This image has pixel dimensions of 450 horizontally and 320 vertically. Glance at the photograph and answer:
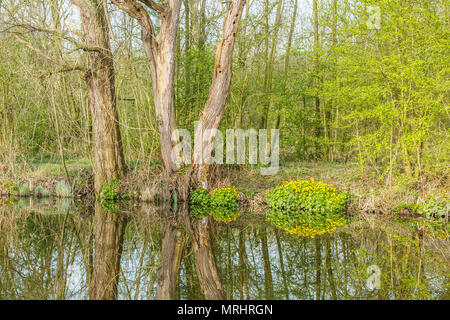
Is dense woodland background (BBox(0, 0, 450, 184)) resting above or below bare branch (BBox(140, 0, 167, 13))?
below

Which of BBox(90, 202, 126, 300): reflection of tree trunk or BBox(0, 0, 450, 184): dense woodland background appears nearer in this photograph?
BBox(90, 202, 126, 300): reflection of tree trunk

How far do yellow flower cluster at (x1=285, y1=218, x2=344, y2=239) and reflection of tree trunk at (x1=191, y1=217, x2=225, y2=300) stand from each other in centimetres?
166

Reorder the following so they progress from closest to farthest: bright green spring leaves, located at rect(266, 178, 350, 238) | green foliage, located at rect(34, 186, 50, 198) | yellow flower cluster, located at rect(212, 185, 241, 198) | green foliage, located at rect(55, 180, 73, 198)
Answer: bright green spring leaves, located at rect(266, 178, 350, 238) → yellow flower cluster, located at rect(212, 185, 241, 198) → green foliage, located at rect(55, 180, 73, 198) → green foliage, located at rect(34, 186, 50, 198)

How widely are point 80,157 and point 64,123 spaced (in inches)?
182

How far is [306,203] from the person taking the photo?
1127cm

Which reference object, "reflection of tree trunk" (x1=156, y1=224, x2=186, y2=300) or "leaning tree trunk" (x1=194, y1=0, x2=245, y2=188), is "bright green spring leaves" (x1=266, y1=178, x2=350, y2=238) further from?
"reflection of tree trunk" (x1=156, y1=224, x2=186, y2=300)

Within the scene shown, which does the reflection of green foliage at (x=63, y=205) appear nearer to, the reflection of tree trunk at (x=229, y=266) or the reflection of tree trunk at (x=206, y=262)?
the reflection of tree trunk at (x=206, y=262)

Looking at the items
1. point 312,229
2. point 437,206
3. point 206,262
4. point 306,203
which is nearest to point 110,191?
point 306,203

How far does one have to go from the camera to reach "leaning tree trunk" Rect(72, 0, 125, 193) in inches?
465

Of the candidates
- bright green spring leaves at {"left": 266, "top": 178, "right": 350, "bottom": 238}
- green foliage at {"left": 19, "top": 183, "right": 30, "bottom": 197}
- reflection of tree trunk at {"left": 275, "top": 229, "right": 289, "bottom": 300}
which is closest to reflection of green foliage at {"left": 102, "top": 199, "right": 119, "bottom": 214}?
green foliage at {"left": 19, "top": 183, "right": 30, "bottom": 197}

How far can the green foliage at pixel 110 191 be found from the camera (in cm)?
1242

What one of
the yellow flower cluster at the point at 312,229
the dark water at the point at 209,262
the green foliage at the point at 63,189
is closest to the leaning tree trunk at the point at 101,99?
the green foliage at the point at 63,189

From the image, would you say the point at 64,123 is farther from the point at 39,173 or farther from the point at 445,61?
the point at 445,61
